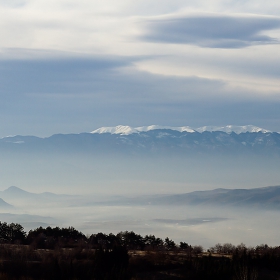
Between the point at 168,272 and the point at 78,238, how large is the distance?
37.0 m

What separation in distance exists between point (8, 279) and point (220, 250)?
49262 mm

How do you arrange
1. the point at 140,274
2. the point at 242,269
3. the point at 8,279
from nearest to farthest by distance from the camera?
the point at 8,279 < the point at 242,269 < the point at 140,274

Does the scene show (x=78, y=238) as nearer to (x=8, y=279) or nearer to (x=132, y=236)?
(x=132, y=236)

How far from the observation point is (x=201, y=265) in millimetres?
77625

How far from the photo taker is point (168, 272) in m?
81.8

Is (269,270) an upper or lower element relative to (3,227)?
lower

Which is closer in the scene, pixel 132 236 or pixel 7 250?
pixel 7 250

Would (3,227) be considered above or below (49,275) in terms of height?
above

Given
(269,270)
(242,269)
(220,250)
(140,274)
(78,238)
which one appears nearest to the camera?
(242,269)

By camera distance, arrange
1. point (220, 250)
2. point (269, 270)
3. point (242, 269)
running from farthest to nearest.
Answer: point (220, 250) → point (269, 270) → point (242, 269)

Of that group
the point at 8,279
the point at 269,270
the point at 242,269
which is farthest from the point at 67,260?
the point at 269,270

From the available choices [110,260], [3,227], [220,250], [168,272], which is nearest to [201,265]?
[168,272]

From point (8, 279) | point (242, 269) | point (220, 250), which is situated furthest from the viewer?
point (220, 250)

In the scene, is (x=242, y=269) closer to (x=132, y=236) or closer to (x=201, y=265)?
(x=201, y=265)
